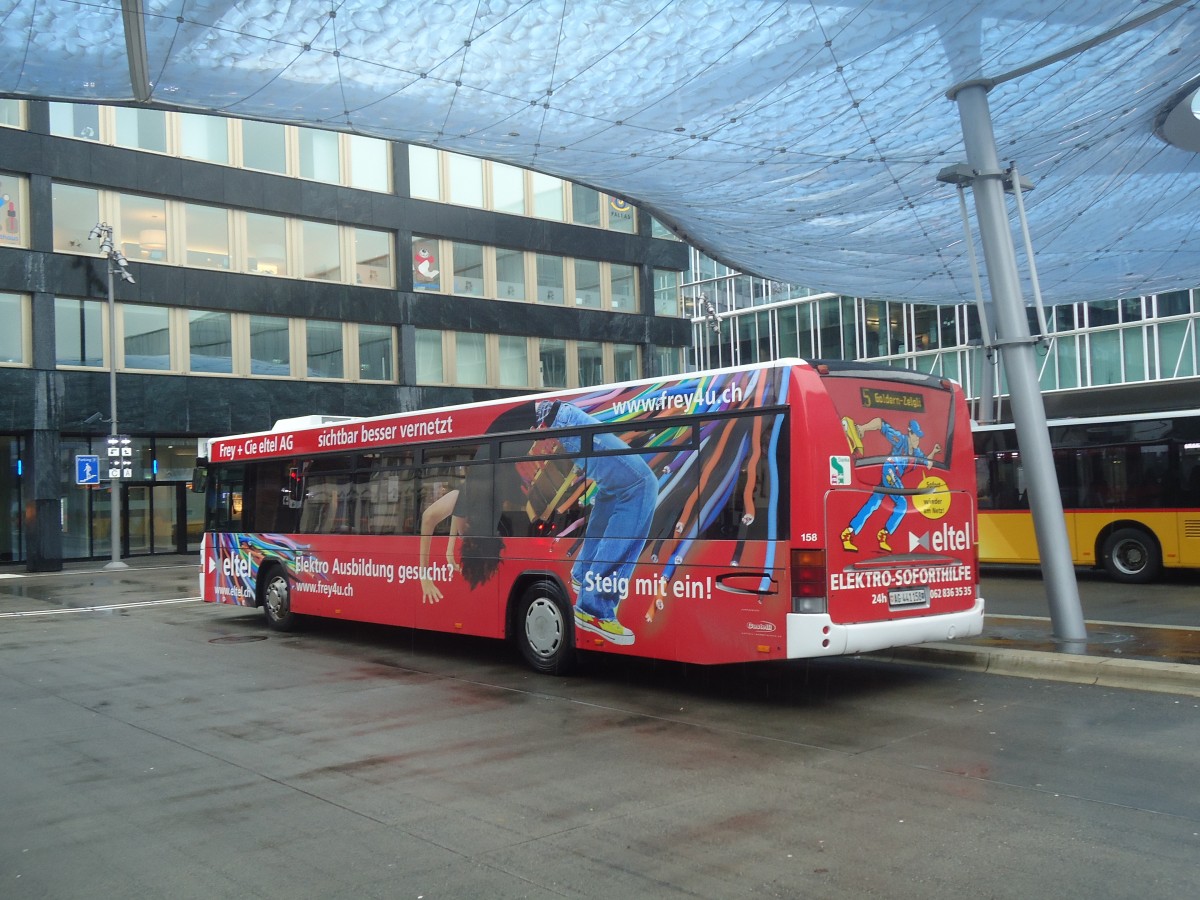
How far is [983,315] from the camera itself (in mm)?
11844

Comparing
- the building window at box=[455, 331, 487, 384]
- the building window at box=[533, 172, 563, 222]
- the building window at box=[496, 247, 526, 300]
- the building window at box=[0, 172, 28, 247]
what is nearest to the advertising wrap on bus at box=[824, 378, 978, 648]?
the building window at box=[0, 172, 28, 247]

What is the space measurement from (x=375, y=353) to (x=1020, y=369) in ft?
98.2

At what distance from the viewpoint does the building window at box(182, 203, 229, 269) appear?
3441 centimetres

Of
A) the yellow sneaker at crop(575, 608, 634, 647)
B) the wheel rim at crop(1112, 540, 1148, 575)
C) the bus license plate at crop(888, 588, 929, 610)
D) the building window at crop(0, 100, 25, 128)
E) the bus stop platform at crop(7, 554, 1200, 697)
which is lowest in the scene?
the bus stop platform at crop(7, 554, 1200, 697)

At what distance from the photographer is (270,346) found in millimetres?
36094

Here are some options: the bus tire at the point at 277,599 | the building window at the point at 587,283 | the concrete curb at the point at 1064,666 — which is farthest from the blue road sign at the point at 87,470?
the concrete curb at the point at 1064,666

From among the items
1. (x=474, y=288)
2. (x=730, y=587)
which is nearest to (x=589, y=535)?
(x=730, y=587)

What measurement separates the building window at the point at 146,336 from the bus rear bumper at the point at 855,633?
30.2 metres

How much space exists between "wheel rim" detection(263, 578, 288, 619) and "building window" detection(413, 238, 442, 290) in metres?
25.3

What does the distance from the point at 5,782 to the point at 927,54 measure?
38.1 feet

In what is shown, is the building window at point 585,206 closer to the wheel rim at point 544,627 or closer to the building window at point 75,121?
the building window at point 75,121

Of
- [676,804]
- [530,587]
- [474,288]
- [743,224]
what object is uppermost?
[474,288]

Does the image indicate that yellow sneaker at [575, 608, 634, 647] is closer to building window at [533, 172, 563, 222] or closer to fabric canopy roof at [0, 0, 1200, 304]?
fabric canopy roof at [0, 0, 1200, 304]

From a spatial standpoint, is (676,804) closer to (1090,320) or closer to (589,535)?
(589,535)
